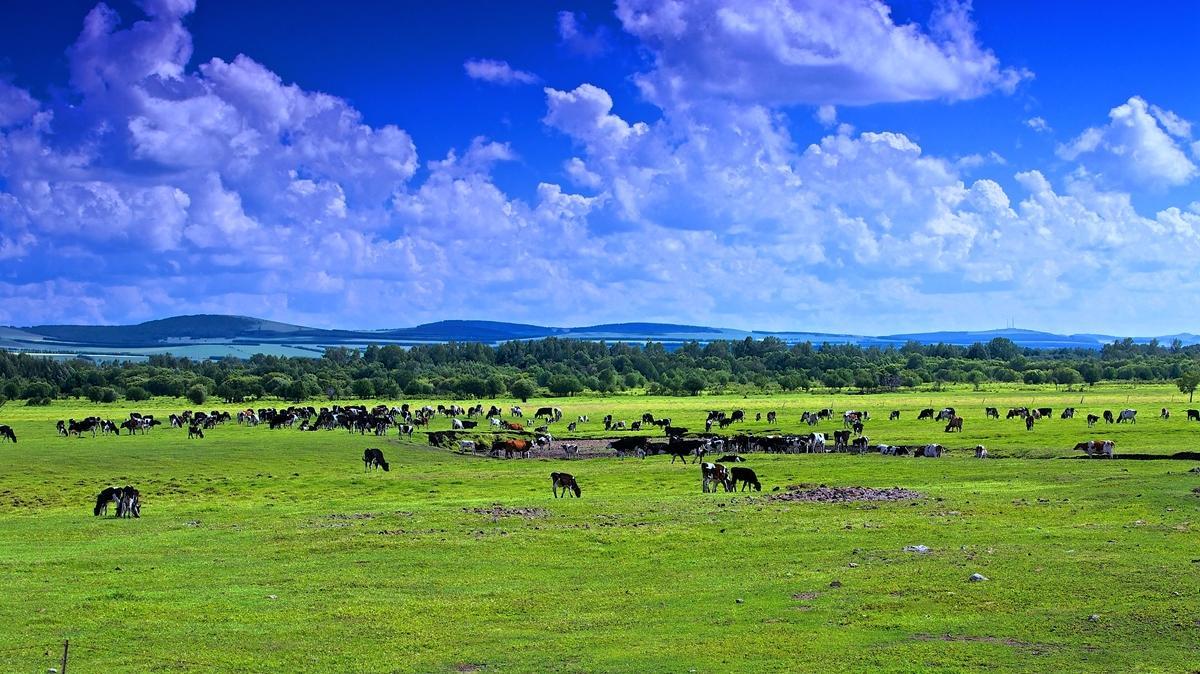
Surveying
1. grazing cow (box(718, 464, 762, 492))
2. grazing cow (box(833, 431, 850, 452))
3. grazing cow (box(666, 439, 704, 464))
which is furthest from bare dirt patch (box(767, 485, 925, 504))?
grazing cow (box(833, 431, 850, 452))

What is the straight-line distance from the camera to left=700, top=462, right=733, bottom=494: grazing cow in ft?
121

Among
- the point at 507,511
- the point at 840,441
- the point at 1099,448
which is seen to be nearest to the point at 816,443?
the point at 840,441

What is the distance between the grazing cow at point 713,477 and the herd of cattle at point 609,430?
1.4 inches

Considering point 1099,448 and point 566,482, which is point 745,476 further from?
point 1099,448

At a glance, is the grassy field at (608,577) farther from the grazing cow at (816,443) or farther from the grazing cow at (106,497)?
the grazing cow at (816,443)

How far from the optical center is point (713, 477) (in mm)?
37625

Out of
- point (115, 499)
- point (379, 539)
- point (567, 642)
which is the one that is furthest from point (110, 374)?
point (567, 642)

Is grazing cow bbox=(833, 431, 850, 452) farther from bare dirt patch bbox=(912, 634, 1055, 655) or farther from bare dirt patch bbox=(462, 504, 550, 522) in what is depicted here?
bare dirt patch bbox=(912, 634, 1055, 655)

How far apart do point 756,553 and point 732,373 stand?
168210 millimetres

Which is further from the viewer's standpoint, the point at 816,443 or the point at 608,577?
the point at 816,443

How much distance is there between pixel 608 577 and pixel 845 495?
1410 cm

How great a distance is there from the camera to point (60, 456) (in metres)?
48.6

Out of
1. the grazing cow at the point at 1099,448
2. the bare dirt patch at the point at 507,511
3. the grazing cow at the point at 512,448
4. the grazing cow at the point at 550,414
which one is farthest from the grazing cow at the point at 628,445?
the bare dirt patch at the point at 507,511

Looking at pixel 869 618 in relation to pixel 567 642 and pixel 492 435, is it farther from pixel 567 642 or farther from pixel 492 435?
pixel 492 435
